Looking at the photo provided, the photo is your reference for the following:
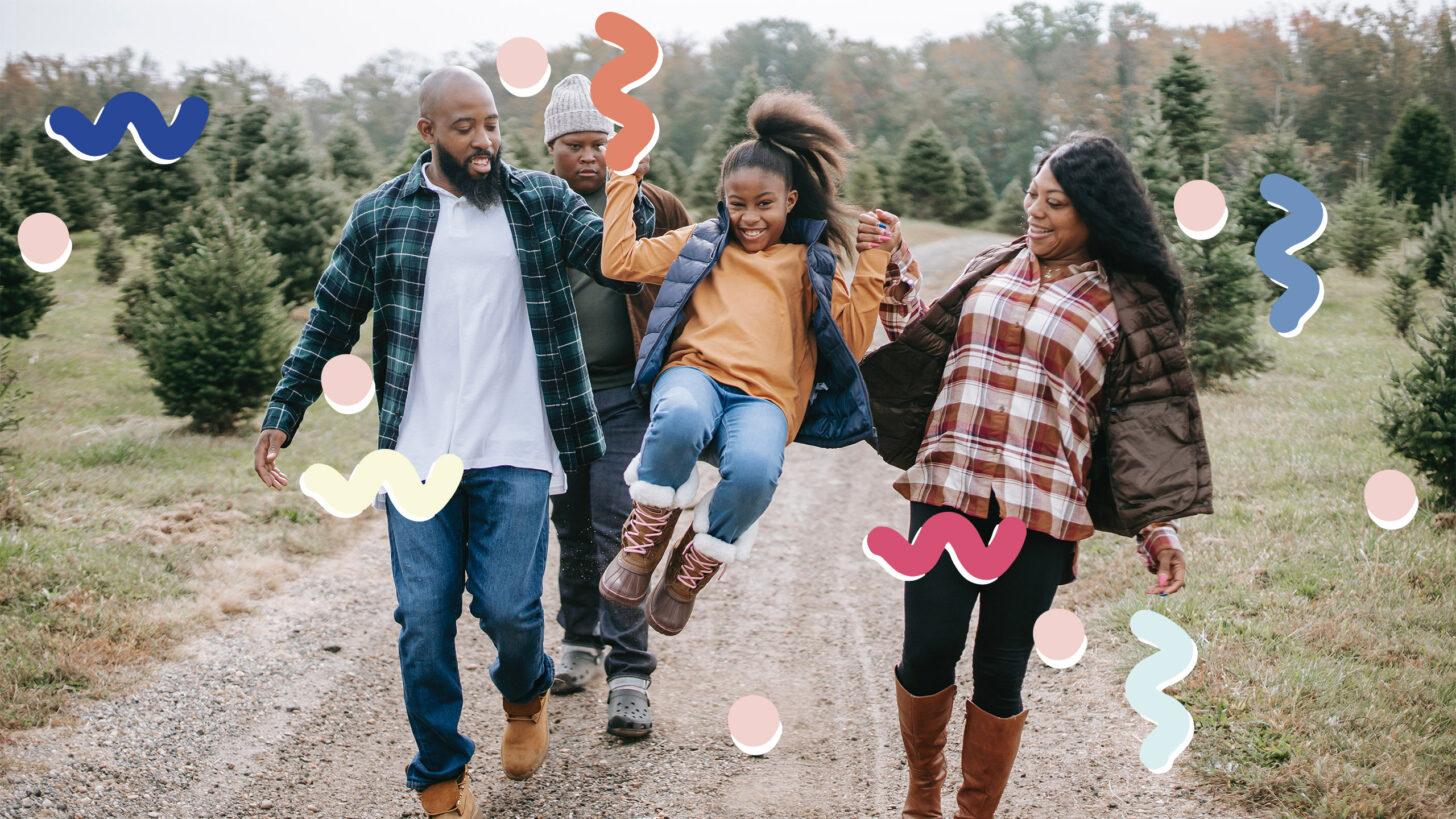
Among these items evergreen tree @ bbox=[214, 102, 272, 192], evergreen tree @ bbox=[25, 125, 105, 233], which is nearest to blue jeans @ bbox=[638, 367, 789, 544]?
evergreen tree @ bbox=[214, 102, 272, 192]

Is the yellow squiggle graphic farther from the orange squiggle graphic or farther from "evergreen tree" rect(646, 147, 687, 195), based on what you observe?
"evergreen tree" rect(646, 147, 687, 195)

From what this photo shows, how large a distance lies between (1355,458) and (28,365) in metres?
15.1

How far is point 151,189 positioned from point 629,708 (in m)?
17.3

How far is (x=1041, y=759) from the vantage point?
4645 mm

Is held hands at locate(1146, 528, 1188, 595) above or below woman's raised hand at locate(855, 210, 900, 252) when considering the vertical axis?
below

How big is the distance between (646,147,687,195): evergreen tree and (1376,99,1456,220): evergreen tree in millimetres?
17763

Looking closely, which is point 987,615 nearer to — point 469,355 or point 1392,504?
point 469,355

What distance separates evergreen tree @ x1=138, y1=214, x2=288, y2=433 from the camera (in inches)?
398

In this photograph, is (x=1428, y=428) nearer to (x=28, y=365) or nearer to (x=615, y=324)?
(x=615, y=324)

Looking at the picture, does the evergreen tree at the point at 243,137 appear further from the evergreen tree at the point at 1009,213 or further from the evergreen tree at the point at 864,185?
the evergreen tree at the point at 1009,213

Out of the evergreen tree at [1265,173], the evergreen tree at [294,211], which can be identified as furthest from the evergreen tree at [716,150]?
the evergreen tree at [1265,173]

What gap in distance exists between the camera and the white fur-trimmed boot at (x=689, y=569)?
3240 millimetres

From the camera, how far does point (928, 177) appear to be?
35656 millimetres

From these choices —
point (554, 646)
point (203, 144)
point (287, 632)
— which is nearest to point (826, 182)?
point (554, 646)
